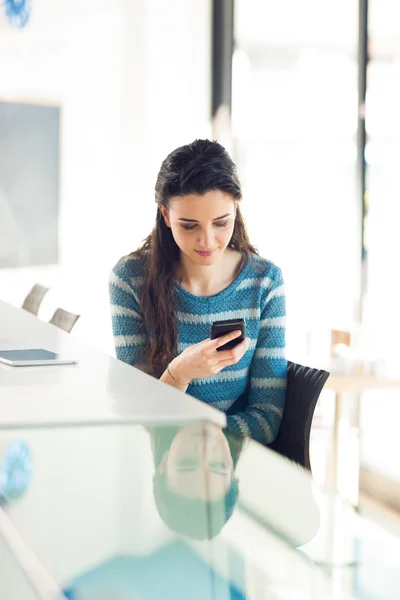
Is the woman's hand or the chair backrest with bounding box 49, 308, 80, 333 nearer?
the woman's hand

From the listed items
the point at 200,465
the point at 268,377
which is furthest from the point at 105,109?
the point at 200,465

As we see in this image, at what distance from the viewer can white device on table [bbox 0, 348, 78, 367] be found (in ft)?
6.05

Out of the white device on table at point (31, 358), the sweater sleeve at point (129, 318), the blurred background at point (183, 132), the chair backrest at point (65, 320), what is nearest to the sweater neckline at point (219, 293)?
the sweater sleeve at point (129, 318)

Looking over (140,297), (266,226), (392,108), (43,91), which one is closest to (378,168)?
(392,108)

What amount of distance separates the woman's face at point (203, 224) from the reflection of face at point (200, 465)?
100cm

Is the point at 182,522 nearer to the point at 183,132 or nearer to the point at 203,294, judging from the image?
the point at 203,294

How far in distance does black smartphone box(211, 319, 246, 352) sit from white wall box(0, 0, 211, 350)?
12.9 ft

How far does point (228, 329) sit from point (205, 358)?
8 cm

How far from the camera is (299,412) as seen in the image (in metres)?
2.11

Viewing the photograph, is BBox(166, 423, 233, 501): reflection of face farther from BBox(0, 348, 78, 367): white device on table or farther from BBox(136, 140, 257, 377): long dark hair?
BBox(136, 140, 257, 377): long dark hair

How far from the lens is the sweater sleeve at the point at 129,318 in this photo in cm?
224

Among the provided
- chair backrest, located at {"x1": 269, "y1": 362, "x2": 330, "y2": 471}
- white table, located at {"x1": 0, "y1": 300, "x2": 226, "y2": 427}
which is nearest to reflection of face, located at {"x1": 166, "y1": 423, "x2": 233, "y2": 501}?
white table, located at {"x1": 0, "y1": 300, "x2": 226, "y2": 427}

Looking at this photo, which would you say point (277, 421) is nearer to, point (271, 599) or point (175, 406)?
point (175, 406)

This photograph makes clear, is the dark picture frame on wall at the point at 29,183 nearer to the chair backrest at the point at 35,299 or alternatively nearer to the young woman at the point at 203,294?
the chair backrest at the point at 35,299
